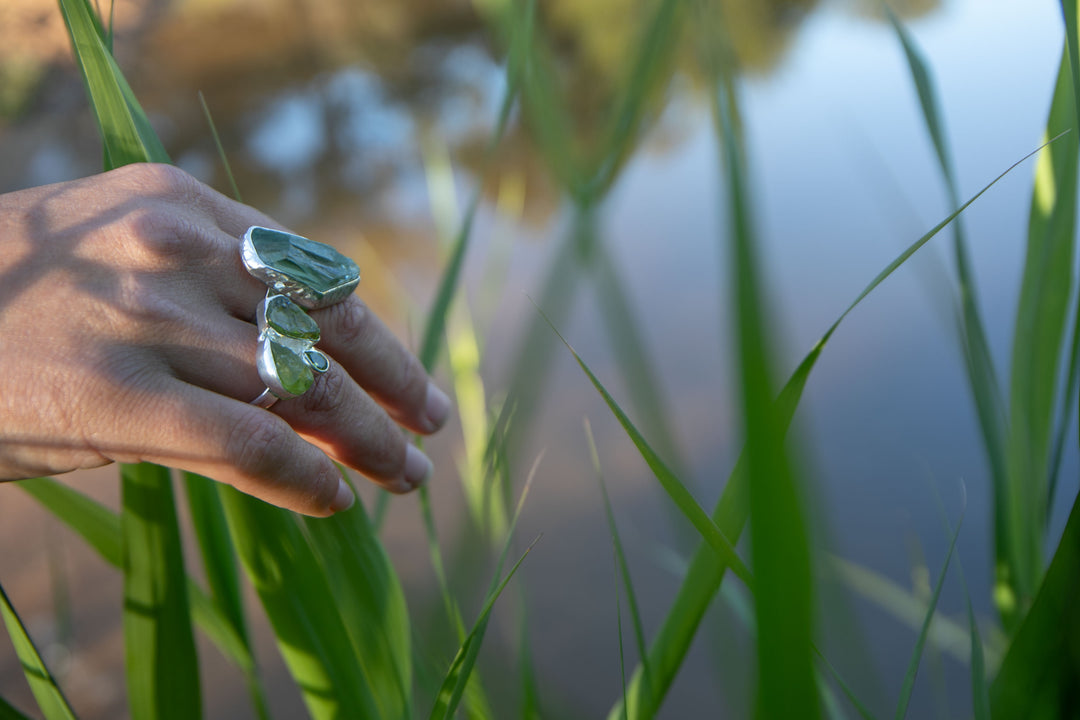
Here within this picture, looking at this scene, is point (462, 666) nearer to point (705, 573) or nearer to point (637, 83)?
point (705, 573)

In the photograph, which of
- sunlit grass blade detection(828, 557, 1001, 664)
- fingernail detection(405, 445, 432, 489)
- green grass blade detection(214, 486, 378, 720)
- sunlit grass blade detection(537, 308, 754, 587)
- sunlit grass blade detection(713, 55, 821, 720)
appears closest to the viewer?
sunlit grass blade detection(713, 55, 821, 720)

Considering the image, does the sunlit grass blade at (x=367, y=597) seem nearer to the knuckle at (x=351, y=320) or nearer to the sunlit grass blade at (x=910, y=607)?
the knuckle at (x=351, y=320)

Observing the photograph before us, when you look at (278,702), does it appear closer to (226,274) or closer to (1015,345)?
(226,274)

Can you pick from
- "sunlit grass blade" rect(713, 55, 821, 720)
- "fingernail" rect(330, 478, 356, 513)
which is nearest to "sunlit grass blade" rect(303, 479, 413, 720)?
"fingernail" rect(330, 478, 356, 513)

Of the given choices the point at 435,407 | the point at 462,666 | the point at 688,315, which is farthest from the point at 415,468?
the point at 688,315

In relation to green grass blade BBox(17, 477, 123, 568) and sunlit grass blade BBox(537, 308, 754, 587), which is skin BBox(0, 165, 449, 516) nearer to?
green grass blade BBox(17, 477, 123, 568)

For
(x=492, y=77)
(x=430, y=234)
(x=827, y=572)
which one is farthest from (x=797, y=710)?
(x=492, y=77)

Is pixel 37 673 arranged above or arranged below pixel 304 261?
below
